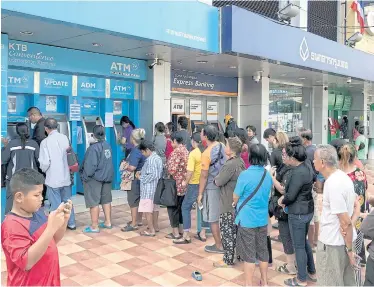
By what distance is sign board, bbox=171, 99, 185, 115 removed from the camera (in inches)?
344

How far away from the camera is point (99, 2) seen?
470cm

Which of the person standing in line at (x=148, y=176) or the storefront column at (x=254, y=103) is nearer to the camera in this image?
the person standing in line at (x=148, y=176)

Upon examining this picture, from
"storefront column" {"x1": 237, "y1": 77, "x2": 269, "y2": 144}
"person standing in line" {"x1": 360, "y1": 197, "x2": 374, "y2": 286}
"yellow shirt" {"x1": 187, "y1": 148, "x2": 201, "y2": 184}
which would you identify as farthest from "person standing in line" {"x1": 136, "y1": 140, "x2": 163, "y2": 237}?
"storefront column" {"x1": 237, "y1": 77, "x2": 269, "y2": 144}

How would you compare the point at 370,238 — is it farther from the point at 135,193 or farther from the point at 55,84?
the point at 55,84

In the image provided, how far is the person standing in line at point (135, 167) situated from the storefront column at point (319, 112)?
912cm

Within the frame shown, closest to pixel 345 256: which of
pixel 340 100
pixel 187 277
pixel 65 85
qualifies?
pixel 187 277

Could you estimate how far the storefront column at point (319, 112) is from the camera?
1270 cm

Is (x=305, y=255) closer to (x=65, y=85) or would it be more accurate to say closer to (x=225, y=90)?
(x=65, y=85)

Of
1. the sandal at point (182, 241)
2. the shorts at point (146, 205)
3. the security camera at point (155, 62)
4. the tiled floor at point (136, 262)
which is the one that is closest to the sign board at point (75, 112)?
the security camera at point (155, 62)

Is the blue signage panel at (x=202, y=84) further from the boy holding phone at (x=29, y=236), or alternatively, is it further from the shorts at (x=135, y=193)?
the boy holding phone at (x=29, y=236)

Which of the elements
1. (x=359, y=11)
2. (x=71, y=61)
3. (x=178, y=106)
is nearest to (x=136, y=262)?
(x=71, y=61)

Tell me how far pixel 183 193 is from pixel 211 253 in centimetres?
79

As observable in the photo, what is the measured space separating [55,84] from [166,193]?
10.1ft

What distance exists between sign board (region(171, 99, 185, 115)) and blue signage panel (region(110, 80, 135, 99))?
135 centimetres
